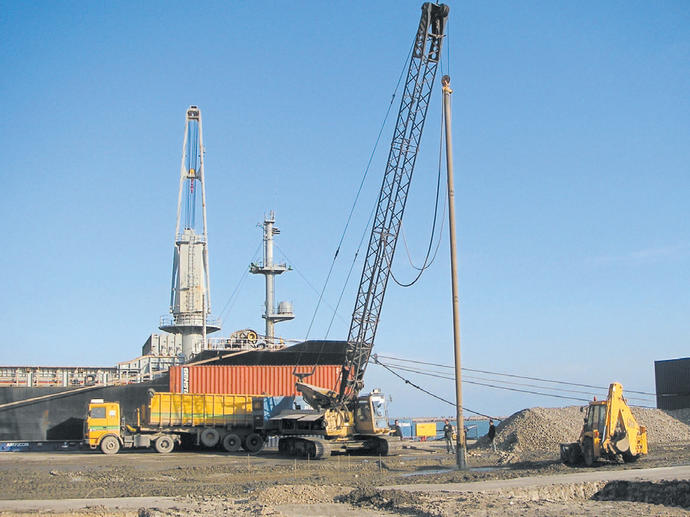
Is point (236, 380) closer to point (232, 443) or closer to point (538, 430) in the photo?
point (232, 443)

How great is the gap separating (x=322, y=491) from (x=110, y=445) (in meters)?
21.0

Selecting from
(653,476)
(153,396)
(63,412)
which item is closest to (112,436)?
(153,396)

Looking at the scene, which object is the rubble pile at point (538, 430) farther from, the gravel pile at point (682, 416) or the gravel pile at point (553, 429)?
the gravel pile at point (682, 416)

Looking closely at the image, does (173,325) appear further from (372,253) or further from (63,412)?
(372,253)

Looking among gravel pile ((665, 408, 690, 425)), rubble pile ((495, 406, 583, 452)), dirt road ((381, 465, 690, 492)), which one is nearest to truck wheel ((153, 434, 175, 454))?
rubble pile ((495, 406, 583, 452))

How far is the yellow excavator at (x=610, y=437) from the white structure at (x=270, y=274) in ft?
152

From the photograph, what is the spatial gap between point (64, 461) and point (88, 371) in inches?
897

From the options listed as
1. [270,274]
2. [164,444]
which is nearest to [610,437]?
[164,444]

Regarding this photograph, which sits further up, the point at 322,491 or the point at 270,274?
the point at 270,274

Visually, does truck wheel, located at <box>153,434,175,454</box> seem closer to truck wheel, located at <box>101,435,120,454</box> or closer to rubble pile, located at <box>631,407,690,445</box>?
truck wheel, located at <box>101,435,120,454</box>

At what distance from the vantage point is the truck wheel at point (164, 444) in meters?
36.8

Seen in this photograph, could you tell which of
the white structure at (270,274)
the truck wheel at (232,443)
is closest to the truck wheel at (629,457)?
the truck wheel at (232,443)

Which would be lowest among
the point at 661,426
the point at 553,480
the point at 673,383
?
the point at 553,480

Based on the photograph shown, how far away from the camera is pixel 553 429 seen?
34.9 m
